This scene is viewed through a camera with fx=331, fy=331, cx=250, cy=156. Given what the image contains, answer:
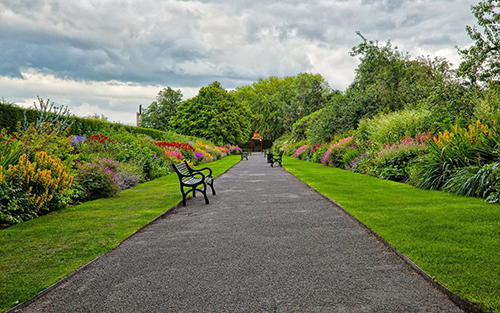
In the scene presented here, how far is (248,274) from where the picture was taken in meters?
3.62

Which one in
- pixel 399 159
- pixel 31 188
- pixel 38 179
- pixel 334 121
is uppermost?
pixel 334 121

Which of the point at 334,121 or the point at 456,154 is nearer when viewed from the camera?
the point at 456,154

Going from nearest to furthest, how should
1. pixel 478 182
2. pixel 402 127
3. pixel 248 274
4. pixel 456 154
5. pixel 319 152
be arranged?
pixel 248 274 → pixel 478 182 → pixel 456 154 → pixel 402 127 → pixel 319 152

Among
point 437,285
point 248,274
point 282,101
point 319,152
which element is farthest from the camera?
point 282,101

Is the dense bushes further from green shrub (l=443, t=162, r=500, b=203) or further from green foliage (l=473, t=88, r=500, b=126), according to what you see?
green foliage (l=473, t=88, r=500, b=126)

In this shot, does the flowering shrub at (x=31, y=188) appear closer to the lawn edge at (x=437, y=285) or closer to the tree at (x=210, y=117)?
the lawn edge at (x=437, y=285)

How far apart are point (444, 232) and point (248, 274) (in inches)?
122

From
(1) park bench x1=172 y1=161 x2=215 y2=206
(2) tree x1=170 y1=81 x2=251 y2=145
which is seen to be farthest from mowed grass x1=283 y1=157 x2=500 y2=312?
(2) tree x1=170 y1=81 x2=251 y2=145

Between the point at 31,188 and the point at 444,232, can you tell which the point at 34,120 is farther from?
the point at 444,232

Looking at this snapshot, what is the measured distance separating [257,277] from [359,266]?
4.03 ft

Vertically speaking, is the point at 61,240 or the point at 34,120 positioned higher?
the point at 34,120

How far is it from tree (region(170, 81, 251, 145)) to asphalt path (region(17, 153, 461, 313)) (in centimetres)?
3699

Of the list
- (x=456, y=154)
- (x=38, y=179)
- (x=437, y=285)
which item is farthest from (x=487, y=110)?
(x=38, y=179)

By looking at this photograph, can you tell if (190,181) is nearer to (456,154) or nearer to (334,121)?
(456,154)
